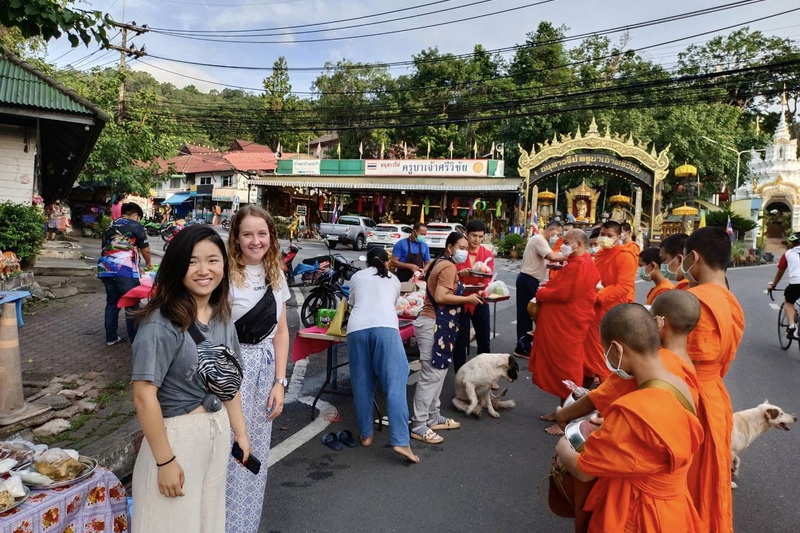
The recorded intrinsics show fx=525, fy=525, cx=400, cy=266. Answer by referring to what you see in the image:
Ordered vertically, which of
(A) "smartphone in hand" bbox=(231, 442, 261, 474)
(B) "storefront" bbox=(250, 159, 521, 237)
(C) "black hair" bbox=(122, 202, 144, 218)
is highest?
(B) "storefront" bbox=(250, 159, 521, 237)

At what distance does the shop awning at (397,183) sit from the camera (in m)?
25.7

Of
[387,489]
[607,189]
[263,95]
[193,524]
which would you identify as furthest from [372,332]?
[263,95]

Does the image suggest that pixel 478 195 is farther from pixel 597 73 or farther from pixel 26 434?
pixel 26 434

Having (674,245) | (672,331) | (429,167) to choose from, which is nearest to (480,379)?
(674,245)

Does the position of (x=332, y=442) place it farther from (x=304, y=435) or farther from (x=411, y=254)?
(x=411, y=254)

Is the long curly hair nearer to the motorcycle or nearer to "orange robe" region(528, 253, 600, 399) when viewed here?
"orange robe" region(528, 253, 600, 399)

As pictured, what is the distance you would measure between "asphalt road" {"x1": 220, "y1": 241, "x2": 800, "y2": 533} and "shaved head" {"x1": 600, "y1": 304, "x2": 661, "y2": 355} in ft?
3.89

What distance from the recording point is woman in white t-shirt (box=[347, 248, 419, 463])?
3.62 meters

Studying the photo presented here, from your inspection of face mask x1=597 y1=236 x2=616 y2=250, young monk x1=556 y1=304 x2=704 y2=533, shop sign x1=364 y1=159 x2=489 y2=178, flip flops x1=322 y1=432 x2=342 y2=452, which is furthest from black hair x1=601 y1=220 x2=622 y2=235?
shop sign x1=364 y1=159 x2=489 y2=178

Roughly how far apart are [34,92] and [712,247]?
9762 millimetres

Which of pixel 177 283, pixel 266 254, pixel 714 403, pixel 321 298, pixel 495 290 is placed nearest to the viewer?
Result: pixel 177 283

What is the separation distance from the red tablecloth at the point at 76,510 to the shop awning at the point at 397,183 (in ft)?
77.9

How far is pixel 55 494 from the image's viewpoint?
2139 millimetres

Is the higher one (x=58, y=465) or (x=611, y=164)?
(x=611, y=164)
